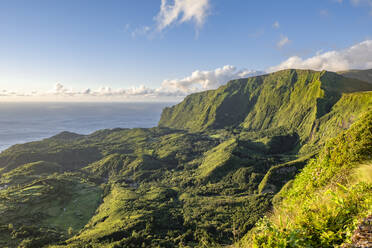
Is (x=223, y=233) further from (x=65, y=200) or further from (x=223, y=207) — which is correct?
(x=65, y=200)

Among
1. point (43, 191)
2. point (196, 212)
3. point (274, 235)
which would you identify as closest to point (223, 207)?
point (196, 212)

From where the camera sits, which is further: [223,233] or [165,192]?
[165,192]

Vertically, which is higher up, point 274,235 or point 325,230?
point 325,230

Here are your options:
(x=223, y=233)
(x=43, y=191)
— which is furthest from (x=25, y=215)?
(x=223, y=233)

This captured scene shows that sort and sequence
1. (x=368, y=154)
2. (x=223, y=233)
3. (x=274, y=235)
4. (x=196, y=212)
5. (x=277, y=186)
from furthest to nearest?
(x=277, y=186), (x=196, y=212), (x=223, y=233), (x=368, y=154), (x=274, y=235)

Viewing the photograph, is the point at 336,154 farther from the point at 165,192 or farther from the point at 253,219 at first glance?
the point at 165,192

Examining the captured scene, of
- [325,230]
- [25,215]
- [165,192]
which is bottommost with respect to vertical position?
[165,192]

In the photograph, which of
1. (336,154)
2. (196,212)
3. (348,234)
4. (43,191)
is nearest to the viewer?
(348,234)

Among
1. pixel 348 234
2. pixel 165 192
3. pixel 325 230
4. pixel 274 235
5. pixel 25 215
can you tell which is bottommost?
pixel 165 192

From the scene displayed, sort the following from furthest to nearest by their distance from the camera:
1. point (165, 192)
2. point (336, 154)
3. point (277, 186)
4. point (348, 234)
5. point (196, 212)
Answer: point (165, 192)
point (277, 186)
point (196, 212)
point (336, 154)
point (348, 234)

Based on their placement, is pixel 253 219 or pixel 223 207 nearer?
pixel 253 219
